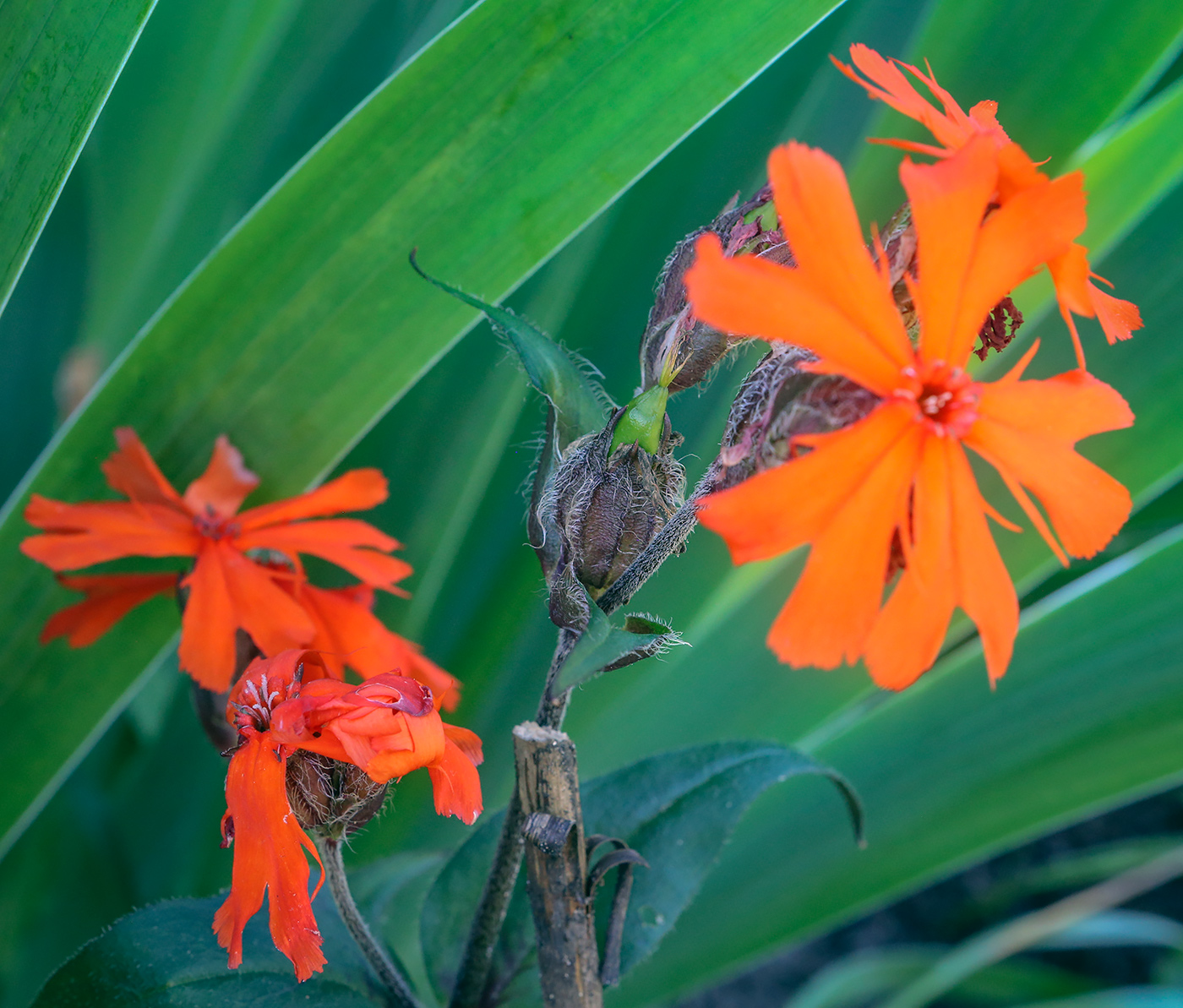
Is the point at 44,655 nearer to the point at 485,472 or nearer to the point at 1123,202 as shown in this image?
the point at 485,472

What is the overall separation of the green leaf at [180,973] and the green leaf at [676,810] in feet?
0.40

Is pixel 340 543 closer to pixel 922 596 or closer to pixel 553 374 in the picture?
pixel 553 374

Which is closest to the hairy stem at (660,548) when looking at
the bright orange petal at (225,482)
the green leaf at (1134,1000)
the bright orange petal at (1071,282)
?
the bright orange petal at (1071,282)

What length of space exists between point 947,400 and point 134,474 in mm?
369

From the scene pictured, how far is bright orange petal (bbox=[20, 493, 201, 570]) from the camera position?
15.1 inches

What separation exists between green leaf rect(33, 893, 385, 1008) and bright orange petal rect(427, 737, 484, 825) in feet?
0.51

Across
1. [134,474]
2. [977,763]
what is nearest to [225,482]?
[134,474]

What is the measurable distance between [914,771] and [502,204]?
437 mm

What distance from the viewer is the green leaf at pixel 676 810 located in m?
0.40

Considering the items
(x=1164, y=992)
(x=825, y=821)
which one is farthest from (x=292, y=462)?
(x=1164, y=992)

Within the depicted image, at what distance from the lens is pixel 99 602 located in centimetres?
44

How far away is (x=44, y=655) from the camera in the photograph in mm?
499

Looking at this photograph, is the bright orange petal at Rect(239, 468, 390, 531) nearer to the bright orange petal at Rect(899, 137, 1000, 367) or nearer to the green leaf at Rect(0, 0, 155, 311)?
the green leaf at Rect(0, 0, 155, 311)

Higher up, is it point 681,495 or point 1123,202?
point 1123,202
